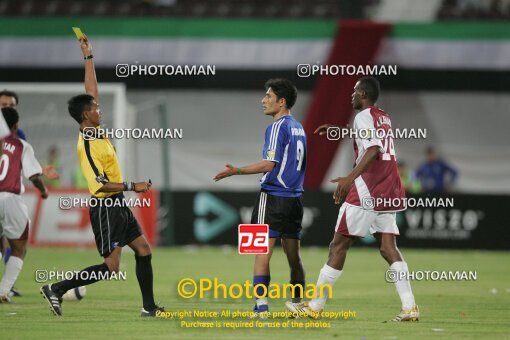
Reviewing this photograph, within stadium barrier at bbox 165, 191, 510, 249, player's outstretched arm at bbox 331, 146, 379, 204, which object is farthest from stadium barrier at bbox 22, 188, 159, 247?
player's outstretched arm at bbox 331, 146, 379, 204

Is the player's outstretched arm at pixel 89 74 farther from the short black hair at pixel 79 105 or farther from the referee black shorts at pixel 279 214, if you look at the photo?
the referee black shorts at pixel 279 214

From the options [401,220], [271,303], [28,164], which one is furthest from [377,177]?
[401,220]

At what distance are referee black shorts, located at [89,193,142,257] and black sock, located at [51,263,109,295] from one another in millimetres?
155

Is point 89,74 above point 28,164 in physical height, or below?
above

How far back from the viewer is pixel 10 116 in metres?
11.9

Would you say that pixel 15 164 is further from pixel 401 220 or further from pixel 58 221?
pixel 401 220

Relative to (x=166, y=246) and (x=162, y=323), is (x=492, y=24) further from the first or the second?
(x=162, y=323)

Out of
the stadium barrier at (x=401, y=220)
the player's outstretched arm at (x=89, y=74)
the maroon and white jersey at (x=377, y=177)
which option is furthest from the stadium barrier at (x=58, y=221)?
the maroon and white jersey at (x=377, y=177)

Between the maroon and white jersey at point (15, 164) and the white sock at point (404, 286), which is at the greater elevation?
the maroon and white jersey at point (15, 164)

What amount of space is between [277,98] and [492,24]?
17138 millimetres

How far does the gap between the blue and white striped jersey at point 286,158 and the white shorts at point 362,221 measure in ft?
1.91

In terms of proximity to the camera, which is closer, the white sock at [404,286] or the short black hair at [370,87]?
the white sock at [404,286]

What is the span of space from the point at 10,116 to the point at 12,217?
1.18 meters

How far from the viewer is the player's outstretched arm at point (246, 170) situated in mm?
9688
